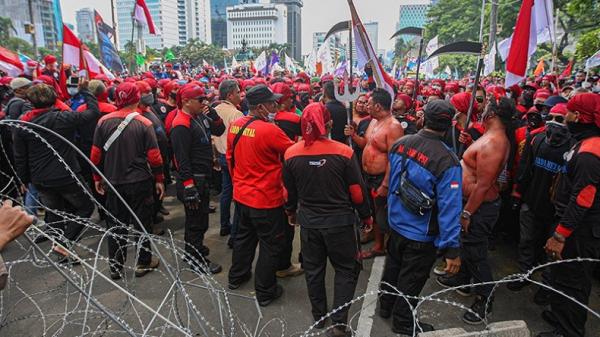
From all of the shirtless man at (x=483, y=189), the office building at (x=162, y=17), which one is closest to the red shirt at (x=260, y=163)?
the shirtless man at (x=483, y=189)

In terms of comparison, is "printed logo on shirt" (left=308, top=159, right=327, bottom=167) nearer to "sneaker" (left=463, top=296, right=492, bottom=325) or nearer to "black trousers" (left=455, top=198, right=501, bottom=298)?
"black trousers" (left=455, top=198, right=501, bottom=298)

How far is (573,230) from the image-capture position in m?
3.17

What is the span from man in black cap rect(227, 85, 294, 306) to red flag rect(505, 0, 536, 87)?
285 cm

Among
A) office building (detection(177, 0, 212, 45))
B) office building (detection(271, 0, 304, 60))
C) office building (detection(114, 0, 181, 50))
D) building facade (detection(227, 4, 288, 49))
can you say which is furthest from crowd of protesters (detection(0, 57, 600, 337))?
office building (detection(271, 0, 304, 60))

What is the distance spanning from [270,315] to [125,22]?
16769 centimetres

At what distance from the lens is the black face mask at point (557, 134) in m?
3.62

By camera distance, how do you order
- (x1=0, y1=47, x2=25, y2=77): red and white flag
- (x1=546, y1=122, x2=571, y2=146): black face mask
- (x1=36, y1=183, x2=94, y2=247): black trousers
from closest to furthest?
(x1=546, y1=122, x2=571, y2=146): black face mask, (x1=36, y1=183, x2=94, y2=247): black trousers, (x1=0, y1=47, x2=25, y2=77): red and white flag

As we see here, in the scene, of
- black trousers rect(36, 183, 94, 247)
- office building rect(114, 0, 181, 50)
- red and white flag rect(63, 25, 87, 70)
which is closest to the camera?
black trousers rect(36, 183, 94, 247)

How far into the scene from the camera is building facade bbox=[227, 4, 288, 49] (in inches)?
6767

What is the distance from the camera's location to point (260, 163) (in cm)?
396

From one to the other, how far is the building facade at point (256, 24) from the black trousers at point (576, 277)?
17809cm

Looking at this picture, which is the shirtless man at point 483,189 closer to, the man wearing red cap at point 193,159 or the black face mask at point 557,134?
the black face mask at point 557,134

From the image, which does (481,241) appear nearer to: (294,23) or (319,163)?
(319,163)

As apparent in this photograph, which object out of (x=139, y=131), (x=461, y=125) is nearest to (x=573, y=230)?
(x=461, y=125)
